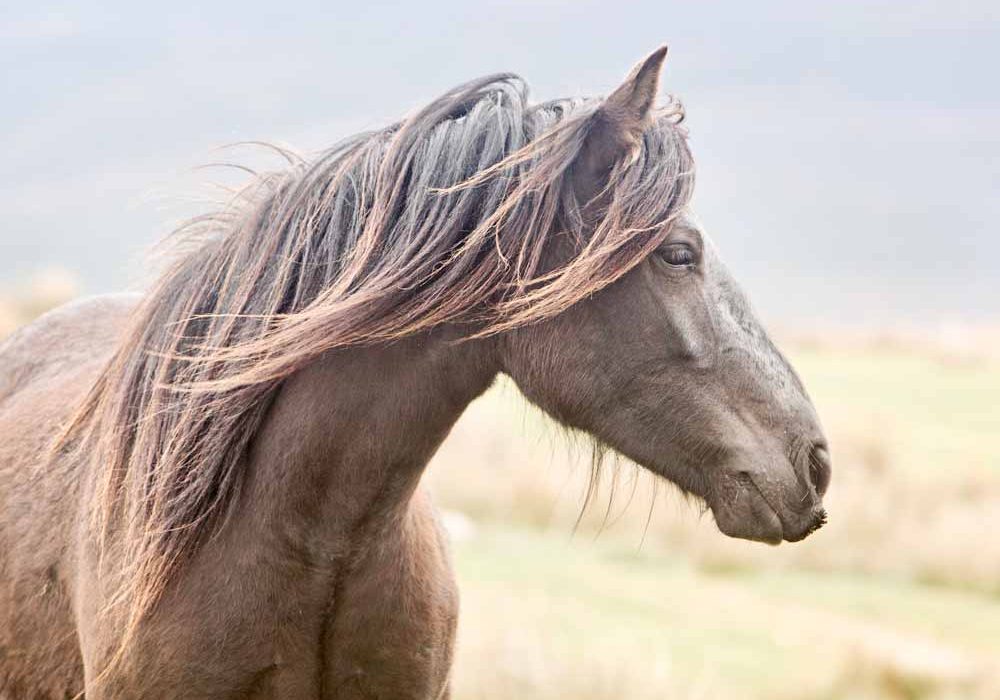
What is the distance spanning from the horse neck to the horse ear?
1.54 feet

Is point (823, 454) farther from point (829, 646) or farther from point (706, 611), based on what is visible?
point (706, 611)

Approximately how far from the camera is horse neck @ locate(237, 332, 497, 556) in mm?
2734

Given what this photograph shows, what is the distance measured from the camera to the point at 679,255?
2.63 m

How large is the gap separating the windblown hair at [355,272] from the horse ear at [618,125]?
0.02 m

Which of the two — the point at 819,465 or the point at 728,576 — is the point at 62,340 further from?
the point at 728,576

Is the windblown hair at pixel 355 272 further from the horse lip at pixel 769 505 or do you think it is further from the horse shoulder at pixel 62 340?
the horse shoulder at pixel 62 340

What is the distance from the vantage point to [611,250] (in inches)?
99.4

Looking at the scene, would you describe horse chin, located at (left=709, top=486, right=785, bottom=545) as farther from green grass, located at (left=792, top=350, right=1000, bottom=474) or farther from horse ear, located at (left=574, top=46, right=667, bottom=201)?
green grass, located at (left=792, top=350, right=1000, bottom=474)

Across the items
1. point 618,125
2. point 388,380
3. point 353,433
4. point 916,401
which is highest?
point 618,125

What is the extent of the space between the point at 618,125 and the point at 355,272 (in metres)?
0.68

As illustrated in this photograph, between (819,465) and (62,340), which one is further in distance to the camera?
(62,340)

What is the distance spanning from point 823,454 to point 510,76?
119 cm

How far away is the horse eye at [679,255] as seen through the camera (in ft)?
8.63

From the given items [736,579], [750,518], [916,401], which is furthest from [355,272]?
[916,401]
